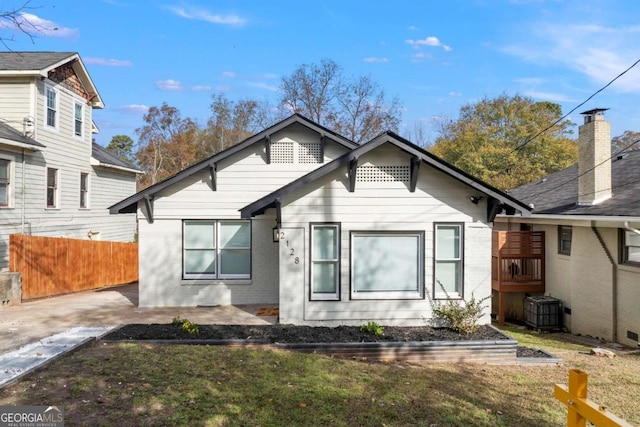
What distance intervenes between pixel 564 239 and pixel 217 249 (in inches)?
436

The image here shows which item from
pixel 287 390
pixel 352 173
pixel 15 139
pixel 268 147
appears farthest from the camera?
pixel 15 139

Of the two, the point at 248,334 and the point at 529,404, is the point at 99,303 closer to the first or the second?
the point at 248,334

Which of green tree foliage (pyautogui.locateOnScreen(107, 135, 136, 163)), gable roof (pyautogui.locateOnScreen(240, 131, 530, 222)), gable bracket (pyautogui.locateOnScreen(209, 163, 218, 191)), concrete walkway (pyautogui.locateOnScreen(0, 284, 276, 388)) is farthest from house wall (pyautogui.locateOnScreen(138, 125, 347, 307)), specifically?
green tree foliage (pyautogui.locateOnScreen(107, 135, 136, 163))

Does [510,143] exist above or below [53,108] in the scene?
above

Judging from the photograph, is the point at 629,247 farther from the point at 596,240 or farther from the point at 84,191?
the point at 84,191

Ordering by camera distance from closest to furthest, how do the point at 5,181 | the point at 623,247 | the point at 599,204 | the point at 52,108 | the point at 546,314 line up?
the point at 623,247, the point at 599,204, the point at 546,314, the point at 5,181, the point at 52,108

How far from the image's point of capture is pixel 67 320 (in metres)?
9.78

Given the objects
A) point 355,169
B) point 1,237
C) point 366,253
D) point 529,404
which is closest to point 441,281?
point 366,253

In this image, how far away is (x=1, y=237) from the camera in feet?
46.2

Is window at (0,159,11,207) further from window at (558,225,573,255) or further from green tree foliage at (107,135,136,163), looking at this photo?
green tree foliage at (107,135,136,163)

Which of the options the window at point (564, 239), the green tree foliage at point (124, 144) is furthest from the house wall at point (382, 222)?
the green tree foliage at point (124, 144)

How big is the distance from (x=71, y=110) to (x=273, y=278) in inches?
503

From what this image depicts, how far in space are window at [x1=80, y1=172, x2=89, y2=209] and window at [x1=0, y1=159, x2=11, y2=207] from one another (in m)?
4.99

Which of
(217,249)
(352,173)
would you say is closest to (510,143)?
(352,173)
